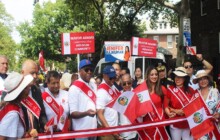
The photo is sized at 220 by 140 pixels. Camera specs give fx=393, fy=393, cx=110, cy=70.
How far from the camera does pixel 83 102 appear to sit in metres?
5.48

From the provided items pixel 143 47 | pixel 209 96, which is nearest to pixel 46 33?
pixel 143 47

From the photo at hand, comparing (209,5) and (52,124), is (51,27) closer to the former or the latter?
(209,5)

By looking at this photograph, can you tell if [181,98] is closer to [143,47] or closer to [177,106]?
[177,106]

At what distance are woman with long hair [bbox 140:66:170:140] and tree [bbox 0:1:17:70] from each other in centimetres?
5998

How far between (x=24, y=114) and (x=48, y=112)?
1.69m

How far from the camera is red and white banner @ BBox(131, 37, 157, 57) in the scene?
12.3 m

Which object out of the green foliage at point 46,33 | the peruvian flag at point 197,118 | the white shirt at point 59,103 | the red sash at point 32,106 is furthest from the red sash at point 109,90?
the green foliage at point 46,33

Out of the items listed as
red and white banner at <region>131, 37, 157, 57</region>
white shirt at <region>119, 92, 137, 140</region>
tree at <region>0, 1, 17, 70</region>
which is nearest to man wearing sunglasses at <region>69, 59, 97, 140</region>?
white shirt at <region>119, 92, 137, 140</region>

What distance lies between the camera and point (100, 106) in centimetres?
548

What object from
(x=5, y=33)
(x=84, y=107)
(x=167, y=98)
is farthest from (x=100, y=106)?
(x=5, y=33)

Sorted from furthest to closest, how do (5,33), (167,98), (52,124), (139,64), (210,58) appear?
(5,33), (210,58), (139,64), (167,98), (52,124)

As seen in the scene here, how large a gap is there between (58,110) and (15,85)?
1762 mm

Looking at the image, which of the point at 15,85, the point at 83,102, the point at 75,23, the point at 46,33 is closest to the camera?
the point at 15,85

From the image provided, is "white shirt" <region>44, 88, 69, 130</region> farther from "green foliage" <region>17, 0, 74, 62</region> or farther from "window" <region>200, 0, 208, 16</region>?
"green foliage" <region>17, 0, 74, 62</region>
